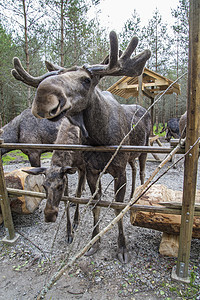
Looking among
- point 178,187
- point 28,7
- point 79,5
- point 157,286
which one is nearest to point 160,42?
point 79,5

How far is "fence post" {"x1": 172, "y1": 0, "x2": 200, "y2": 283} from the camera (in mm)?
1778

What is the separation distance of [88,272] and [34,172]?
148 centimetres

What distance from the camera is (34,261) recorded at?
2.73 m

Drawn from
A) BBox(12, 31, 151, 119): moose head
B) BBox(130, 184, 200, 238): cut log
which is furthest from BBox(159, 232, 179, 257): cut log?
BBox(12, 31, 151, 119): moose head

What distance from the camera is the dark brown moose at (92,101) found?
1.49m

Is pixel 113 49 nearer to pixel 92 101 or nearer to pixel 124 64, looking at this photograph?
pixel 124 64

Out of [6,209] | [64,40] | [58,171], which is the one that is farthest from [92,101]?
[64,40]

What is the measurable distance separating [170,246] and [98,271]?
3.40ft

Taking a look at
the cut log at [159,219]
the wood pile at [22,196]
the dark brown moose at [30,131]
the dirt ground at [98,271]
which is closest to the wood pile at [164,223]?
the cut log at [159,219]

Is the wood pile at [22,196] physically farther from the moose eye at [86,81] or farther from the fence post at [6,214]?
the moose eye at [86,81]

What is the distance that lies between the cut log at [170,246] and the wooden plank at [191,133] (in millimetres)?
373

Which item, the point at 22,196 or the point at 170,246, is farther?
the point at 22,196

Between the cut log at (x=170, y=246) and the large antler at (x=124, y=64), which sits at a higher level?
the large antler at (x=124, y=64)

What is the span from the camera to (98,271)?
2471mm
